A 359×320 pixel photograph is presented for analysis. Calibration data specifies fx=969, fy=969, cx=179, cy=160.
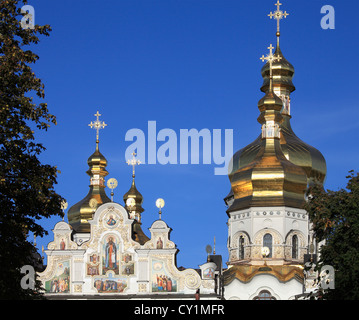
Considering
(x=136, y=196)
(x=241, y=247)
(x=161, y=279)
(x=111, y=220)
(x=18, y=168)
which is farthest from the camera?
(x=136, y=196)

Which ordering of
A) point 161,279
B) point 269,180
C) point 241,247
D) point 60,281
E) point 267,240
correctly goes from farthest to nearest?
point 241,247 → point 269,180 → point 267,240 → point 60,281 → point 161,279

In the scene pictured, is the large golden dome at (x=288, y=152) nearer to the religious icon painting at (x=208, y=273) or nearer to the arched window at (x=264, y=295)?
the arched window at (x=264, y=295)

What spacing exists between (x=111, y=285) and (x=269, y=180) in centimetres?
1172

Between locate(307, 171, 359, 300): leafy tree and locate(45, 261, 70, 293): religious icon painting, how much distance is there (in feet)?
74.1

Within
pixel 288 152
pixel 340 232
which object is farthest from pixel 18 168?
pixel 288 152

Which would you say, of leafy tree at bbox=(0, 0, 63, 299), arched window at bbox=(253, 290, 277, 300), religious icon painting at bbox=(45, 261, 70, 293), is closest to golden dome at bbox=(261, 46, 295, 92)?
arched window at bbox=(253, 290, 277, 300)

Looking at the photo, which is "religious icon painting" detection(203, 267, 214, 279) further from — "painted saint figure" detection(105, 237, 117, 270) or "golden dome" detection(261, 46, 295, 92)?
"golden dome" detection(261, 46, 295, 92)

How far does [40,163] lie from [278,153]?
33466 millimetres

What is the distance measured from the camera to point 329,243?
33500 millimetres

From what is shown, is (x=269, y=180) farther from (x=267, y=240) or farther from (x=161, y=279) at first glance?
(x=161, y=279)

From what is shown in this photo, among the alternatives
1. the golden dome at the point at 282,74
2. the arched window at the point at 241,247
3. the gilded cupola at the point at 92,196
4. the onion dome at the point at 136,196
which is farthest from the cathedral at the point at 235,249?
the onion dome at the point at 136,196

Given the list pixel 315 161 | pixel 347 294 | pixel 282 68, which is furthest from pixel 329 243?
pixel 282 68

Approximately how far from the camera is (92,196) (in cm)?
7238

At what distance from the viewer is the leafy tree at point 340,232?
31.5 metres
